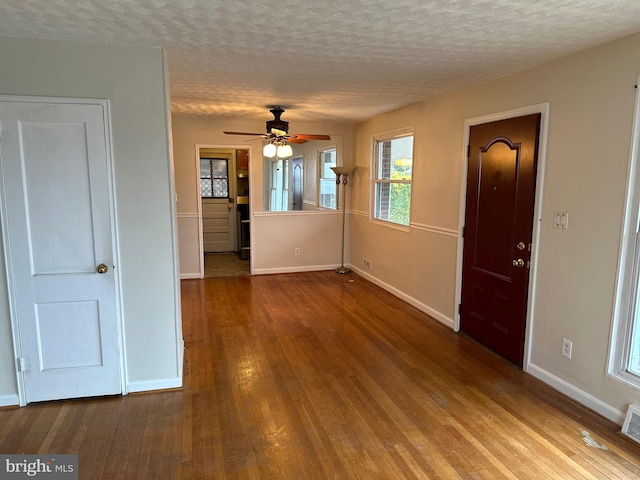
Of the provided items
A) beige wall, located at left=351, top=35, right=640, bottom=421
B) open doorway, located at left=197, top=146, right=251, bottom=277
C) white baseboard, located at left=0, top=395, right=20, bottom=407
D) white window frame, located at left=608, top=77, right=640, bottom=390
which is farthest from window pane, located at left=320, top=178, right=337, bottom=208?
white baseboard, located at left=0, top=395, right=20, bottom=407

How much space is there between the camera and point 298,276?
6312mm

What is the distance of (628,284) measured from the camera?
2.48 metres

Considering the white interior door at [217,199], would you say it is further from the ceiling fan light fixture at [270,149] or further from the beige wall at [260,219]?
the ceiling fan light fixture at [270,149]

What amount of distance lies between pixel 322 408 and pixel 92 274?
1.75 m

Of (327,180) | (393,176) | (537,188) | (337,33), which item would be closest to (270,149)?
(393,176)

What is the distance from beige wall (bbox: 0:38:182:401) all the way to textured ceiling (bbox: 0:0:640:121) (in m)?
0.13

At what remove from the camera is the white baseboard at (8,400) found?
2686 mm

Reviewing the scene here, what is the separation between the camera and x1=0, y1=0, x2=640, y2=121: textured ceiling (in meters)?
2.02

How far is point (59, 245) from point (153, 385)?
1.15 metres

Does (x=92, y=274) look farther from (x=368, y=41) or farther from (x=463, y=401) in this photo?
(x=463, y=401)

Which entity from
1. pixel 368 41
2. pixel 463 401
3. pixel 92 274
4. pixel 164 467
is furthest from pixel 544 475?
pixel 92 274

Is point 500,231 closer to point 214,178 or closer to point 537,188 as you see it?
point 537,188

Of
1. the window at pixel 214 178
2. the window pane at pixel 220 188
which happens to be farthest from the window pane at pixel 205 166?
the window pane at pixel 220 188

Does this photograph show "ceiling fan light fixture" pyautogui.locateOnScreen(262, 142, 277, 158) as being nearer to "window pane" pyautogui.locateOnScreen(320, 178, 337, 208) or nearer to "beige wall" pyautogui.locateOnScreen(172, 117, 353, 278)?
"beige wall" pyautogui.locateOnScreen(172, 117, 353, 278)
